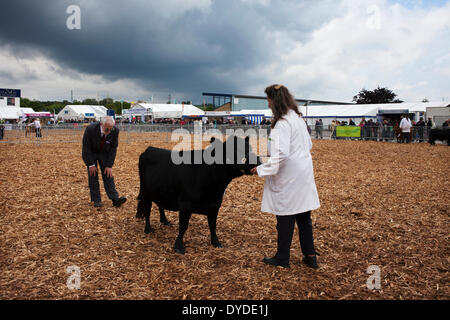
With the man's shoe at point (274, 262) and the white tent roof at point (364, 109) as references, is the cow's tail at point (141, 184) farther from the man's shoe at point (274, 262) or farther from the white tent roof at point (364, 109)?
the white tent roof at point (364, 109)

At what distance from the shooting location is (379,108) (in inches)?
1449

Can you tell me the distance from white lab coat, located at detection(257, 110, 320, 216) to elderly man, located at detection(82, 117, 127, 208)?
12.5 feet

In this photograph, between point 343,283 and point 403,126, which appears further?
point 403,126

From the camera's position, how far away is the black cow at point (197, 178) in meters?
3.93

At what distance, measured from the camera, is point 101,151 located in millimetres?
6355

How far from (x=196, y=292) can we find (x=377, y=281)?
2109 mm

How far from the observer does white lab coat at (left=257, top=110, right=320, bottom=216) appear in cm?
354

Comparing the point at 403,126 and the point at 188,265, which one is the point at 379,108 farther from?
the point at 188,265

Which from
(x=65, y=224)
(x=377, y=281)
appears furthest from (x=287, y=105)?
(x=65, y=224)

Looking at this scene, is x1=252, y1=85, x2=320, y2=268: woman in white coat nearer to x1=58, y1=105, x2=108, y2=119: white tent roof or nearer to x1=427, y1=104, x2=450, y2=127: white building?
x1=427, y1=104, x2=450, y2=127: white building

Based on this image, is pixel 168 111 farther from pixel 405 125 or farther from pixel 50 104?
pixel 50 104

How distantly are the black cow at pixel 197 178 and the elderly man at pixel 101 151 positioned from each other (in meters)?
1.77

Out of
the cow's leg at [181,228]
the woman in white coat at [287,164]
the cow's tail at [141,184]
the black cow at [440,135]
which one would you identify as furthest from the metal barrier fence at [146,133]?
the woman in white coat at [287,164]

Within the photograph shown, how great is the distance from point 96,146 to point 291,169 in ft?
14.0
